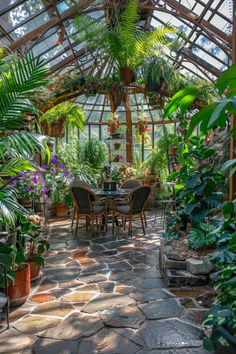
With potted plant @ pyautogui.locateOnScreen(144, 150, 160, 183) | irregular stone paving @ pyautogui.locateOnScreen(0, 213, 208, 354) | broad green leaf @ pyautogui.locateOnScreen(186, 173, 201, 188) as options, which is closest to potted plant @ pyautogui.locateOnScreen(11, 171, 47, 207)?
irregular stone paving @ pyautogui.locateOnScreen(0, 213, 208, 354)

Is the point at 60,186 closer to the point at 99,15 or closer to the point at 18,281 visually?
the point at 18,281

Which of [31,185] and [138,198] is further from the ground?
[31,185]

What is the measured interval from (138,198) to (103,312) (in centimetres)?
232

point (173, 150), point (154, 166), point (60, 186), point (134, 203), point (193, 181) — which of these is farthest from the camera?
point (154, 166)

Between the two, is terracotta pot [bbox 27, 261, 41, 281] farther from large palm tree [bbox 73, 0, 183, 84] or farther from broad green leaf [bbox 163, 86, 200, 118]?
large palm tree [bbox 73, 0, 183, 84]

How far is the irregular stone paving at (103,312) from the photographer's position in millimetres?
1736

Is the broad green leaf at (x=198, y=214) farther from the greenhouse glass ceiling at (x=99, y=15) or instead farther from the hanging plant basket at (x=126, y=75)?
the greenhouse glass ceiling at (x=99, y=15)

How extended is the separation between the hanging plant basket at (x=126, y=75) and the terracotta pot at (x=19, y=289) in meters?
3.62

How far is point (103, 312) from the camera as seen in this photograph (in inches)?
84.4

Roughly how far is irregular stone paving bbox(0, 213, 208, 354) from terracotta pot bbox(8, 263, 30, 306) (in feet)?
0.22

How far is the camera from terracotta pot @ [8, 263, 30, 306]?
224cm

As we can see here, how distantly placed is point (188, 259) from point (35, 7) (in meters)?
4.91

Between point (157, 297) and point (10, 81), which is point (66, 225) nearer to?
point (157, 297)

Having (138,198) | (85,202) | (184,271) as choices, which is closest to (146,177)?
(138,198)
